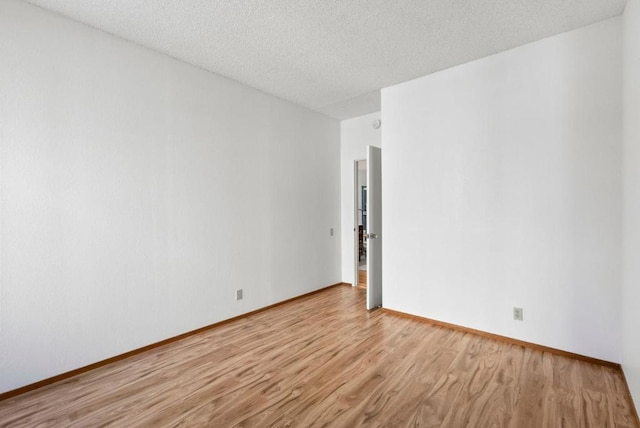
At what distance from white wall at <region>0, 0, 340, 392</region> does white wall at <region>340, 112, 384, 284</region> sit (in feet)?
4.90

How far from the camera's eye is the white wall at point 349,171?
16.3ft

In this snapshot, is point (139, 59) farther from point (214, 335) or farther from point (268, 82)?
point (214, 335)

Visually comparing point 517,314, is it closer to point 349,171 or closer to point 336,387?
point 336,387

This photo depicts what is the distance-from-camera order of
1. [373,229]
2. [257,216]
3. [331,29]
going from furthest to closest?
[373,229] < [257,216] < [331,29]

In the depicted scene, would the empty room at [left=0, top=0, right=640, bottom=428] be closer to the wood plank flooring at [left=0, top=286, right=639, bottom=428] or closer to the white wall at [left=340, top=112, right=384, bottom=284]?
the wood plank flooring at [left=0, top=286, right=639, bottom=428]

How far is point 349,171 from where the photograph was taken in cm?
506

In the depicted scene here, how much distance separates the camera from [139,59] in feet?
8.96

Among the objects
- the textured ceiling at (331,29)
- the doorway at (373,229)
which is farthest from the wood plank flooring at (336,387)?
the textured ceiling at (331,29)

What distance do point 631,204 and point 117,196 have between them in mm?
3948

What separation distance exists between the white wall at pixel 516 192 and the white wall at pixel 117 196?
5.98 feet

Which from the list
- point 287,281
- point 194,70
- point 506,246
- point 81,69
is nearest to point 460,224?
point 506,246

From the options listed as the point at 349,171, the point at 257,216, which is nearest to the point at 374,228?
the point at 349,171

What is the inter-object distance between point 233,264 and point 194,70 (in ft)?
7.26

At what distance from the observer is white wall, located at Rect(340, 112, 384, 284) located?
496 cm
